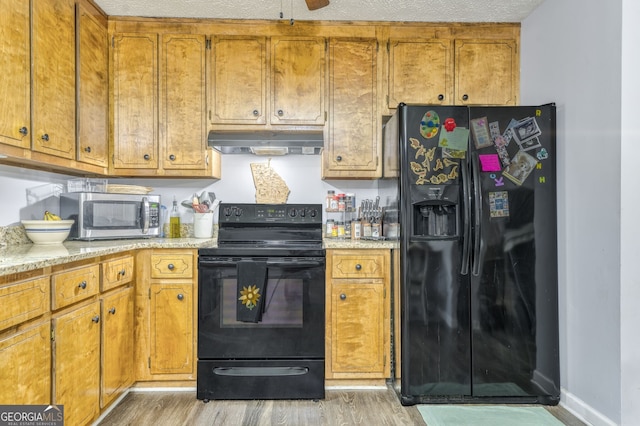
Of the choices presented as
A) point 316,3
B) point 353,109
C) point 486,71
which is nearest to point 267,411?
point 353,109

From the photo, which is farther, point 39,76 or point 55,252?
point 39,76

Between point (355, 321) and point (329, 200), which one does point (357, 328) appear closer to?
point (355, 321)

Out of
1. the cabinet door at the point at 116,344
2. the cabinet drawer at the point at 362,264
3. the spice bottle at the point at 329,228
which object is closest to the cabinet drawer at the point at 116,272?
the cabinet door at the point at 116,344

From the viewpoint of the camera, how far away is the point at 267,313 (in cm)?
227

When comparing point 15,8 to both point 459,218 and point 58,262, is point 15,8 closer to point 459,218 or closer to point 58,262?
point 58,262

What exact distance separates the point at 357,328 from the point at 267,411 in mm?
712

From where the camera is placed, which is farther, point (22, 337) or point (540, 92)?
point (540, 92)

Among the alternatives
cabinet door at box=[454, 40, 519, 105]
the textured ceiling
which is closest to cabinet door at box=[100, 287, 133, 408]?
the textured ceiling

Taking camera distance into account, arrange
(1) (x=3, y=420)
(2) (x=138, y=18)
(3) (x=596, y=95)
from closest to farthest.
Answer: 1. (1) (x=3, y=420)
2. (3) (x=596, y=95)
3. (2) (x=138, y=18)

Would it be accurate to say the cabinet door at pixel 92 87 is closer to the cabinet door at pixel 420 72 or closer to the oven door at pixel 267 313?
the oven door at pixel 267 313

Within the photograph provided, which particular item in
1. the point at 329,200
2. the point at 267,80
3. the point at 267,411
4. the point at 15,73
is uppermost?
the point at 267,80

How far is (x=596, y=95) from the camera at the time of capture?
1.94 meters

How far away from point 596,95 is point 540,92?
0.50 meters

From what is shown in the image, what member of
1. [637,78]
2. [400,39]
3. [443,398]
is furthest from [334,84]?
[443,398]
